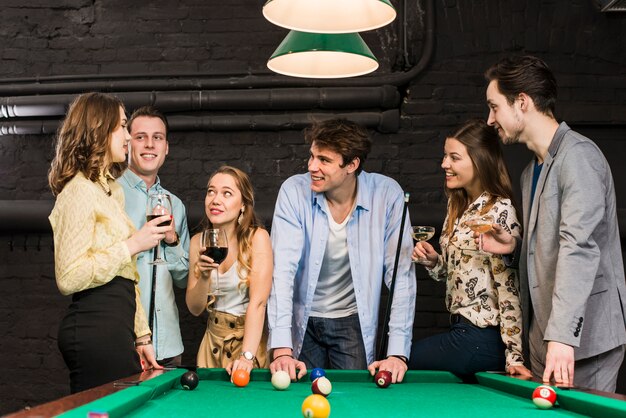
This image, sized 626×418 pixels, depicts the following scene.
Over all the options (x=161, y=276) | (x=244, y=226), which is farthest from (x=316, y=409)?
(x=161, y=276)

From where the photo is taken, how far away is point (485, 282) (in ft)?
10.6

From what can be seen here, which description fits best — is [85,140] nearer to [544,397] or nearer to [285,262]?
[285,262]

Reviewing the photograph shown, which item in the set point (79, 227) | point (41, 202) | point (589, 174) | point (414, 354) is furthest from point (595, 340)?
point (41, 202)

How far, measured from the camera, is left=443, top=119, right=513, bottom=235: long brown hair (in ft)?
11.0

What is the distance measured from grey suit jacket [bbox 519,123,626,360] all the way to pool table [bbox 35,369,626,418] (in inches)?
12.1

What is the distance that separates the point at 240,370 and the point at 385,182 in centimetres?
133

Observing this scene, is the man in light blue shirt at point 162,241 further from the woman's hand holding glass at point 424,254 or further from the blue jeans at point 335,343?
the woman's hand holding glass at point 424,254

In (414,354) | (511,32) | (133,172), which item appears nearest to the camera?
(414,354)

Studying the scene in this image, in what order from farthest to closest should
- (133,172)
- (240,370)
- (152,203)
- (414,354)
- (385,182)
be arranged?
(133,172), (385,182), (414,354), (152,203), (240,370)

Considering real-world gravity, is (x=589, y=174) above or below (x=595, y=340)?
above

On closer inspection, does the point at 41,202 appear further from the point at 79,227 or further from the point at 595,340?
the point at 595,340

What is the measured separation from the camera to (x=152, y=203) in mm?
3168

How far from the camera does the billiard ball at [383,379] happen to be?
2789mm

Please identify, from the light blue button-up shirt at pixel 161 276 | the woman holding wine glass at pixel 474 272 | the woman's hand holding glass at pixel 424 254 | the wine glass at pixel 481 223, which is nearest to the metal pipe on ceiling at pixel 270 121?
the light blue button-up shirt at pixel 161 276
